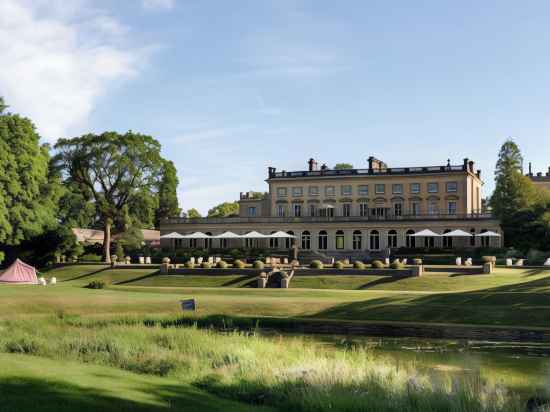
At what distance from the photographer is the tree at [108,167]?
71.6 metres

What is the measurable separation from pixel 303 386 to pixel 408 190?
7138 cm

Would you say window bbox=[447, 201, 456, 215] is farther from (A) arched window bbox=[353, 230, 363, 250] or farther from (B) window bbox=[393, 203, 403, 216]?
(A) arched window bbox=[353, 230, 363, 250]

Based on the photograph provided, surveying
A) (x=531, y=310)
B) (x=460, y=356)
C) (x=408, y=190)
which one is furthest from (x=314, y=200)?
(x=460, y=356)

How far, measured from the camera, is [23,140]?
188 ft

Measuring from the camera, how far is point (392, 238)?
80.4 metres

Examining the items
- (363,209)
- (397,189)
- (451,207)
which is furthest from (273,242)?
(451,207)

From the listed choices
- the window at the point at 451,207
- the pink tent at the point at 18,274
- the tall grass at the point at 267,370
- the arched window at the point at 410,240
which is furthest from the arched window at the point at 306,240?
the tall grass at the point at 267,370

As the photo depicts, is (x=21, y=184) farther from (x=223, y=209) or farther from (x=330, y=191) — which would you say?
(x=223, y=209)

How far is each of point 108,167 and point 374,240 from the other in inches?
1201

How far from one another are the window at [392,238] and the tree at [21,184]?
3721cm

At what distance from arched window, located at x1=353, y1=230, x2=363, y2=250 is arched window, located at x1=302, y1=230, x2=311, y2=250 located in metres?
5.33

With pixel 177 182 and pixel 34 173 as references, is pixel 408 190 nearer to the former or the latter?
pixel 177 182

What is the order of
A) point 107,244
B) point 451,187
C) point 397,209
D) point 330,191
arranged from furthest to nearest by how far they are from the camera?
1. point 330,191
2. point 397,209
3. point 451,187
4. point 107,244

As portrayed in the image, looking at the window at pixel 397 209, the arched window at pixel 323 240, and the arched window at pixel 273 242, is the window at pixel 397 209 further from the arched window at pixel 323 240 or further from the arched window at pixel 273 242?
the arched window at pixel 273 242
